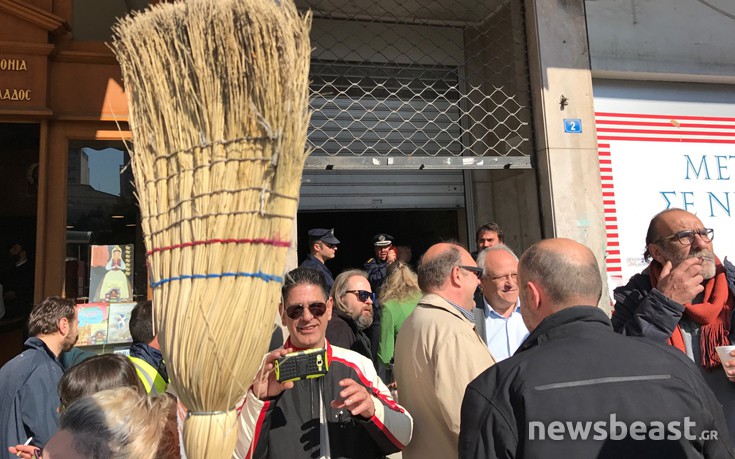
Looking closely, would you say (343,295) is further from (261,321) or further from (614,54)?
(614,54)

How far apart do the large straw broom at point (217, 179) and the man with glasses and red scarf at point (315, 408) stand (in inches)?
17.9

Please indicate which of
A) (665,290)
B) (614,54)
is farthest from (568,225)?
(665,290)

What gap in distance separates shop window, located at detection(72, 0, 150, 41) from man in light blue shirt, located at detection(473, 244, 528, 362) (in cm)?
433

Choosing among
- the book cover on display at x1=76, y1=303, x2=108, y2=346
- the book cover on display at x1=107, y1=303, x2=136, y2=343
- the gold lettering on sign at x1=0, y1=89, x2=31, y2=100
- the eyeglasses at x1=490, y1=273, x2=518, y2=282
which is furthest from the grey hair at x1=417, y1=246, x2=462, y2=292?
the gold lettering on sign at x1=0, y1=89, x2=31, y2=100

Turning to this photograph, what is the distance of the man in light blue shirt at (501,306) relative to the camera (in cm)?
354

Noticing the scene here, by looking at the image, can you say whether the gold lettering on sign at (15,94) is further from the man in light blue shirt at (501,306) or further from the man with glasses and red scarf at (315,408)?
the man in light blue shirt at (501,306)

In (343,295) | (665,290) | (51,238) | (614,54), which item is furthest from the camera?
(614,54)

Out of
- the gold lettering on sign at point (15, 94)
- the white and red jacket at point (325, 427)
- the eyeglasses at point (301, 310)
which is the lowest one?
the white and red jacket at point (325, 427)

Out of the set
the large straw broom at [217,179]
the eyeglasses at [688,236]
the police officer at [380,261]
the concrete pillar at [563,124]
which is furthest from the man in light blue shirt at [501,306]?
the concrete pillar at [563,124]

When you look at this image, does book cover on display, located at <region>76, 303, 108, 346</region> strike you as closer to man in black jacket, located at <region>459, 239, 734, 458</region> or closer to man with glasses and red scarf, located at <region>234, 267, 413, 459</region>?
man with glasses and red scarf, located at <region>234, 267, 413, 459</region>

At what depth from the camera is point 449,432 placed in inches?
90.7

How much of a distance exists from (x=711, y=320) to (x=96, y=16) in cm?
601

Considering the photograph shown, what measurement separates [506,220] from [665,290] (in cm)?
451

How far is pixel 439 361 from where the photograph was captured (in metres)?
2.33
